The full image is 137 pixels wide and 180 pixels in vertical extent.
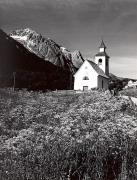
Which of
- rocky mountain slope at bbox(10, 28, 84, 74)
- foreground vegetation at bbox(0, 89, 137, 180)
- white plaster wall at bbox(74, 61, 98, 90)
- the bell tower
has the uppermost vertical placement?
rocky mountain slope at bbox(10, 28, 84, 74)

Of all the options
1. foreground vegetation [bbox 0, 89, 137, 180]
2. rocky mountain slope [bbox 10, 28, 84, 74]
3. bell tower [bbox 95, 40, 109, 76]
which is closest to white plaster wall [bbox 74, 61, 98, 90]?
bell tower [bbox 95, 40, 109, 76]

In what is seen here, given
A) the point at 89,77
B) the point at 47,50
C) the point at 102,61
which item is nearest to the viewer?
the point at 89,77

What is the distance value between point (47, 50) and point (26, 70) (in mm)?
30784

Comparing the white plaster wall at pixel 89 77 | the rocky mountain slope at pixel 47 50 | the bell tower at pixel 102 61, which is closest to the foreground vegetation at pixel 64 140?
the white plaster wall at pixel 89 77

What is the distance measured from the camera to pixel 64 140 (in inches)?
701

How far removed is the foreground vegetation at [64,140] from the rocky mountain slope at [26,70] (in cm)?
2086

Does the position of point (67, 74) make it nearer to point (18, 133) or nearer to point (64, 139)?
point (18, 133)

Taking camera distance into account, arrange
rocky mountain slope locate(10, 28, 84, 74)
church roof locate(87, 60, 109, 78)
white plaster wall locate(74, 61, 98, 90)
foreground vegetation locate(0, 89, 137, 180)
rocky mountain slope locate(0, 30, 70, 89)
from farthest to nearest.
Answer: rocky mountain slope locate(10, 28, 84, 74) → rocky mountain slope locate(0, 30, 70, 89) → church roof locate(87, 60, 109, 78) → white plaster wall locate(74, 61, 98, 90) → foreground vegetation locate(0, 89, 137, 180)

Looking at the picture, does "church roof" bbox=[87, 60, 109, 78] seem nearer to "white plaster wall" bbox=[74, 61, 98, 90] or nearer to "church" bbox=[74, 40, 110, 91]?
"church" bbox=[74, 40, 110, 91]

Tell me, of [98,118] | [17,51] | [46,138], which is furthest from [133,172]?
[17,51]

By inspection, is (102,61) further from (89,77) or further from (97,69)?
(89,77)

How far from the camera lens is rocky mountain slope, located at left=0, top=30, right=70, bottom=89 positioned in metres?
63.6

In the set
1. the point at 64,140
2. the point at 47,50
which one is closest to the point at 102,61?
the point at 47,50

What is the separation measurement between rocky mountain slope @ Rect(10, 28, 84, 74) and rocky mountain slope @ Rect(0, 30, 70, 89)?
8.61m
